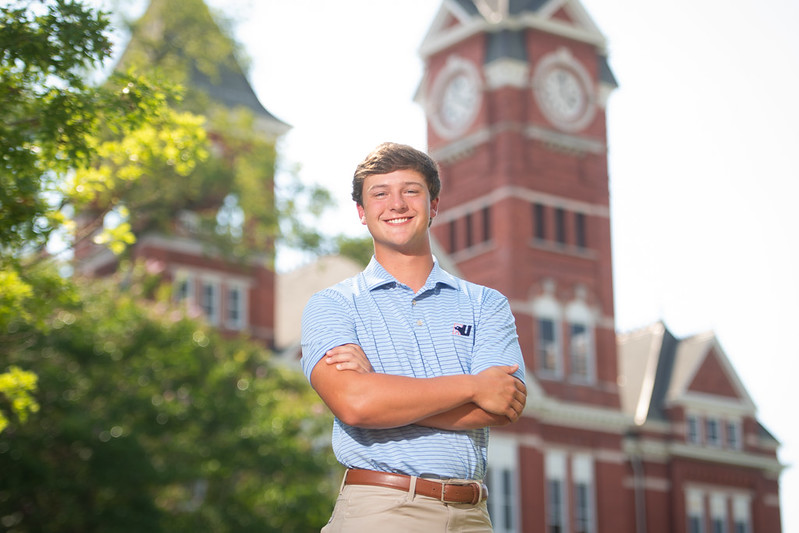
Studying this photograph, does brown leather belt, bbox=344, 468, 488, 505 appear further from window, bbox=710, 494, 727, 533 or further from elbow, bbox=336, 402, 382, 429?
window, bbox=710, 494, 727, 533

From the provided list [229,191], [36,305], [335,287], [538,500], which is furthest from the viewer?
[538,500]

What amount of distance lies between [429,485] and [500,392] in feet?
1.31

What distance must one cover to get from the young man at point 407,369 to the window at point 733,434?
143 feet

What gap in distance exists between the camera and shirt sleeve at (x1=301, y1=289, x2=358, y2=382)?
470cm

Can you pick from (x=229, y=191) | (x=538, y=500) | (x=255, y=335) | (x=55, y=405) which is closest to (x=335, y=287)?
(x=55, y=405)

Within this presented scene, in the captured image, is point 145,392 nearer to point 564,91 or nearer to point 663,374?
point 564,91

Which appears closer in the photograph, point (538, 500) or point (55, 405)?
point (55, 405)

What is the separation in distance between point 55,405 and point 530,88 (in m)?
26.4

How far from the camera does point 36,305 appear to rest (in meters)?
11.4

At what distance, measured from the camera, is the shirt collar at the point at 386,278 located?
193 inches

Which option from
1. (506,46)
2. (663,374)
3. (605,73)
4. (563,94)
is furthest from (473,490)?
(663,374)

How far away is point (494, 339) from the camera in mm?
4848

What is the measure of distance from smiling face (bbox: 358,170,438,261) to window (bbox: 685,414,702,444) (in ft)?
138

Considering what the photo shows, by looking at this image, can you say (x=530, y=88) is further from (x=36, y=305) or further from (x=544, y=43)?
(x=36, y=305)
